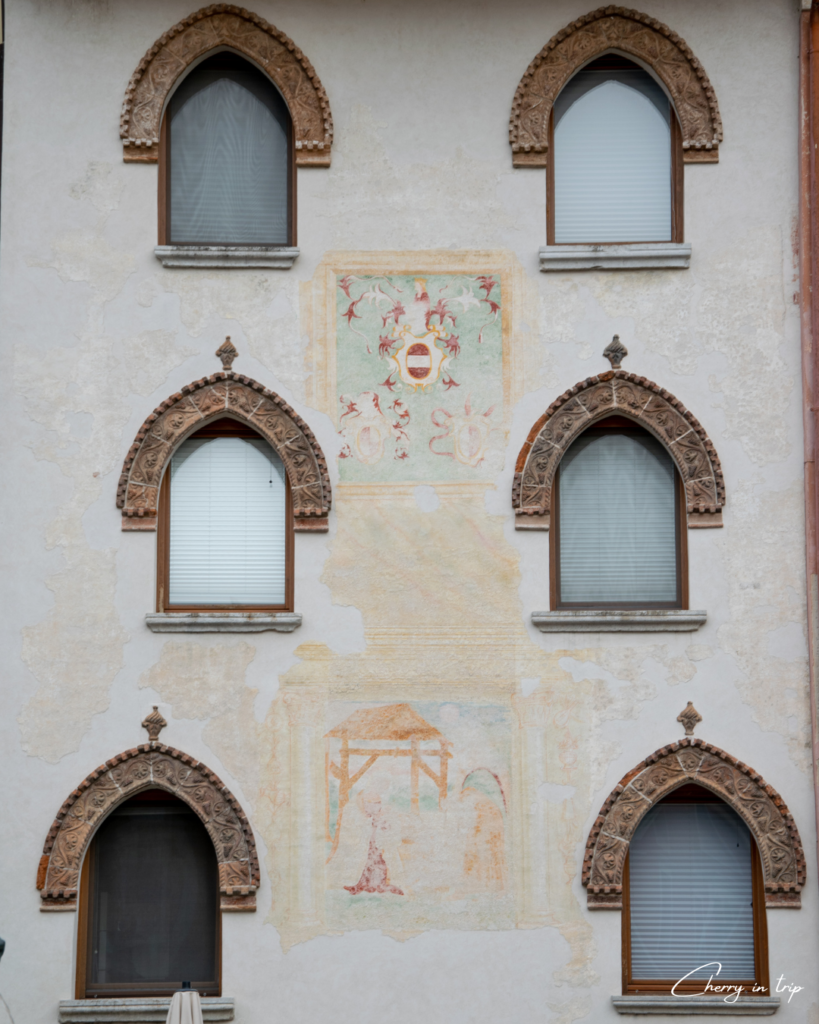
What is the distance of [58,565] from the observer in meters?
11.4

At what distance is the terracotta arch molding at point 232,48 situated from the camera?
38.5 feet

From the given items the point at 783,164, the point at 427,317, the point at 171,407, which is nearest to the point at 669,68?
the point at 783,164

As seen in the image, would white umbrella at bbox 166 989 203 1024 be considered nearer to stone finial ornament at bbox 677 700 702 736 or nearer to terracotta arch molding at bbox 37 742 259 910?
terracotta arch molding at bbox 37 742 259 910

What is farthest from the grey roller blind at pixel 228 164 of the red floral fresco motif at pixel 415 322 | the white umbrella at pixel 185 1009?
the white umbrella at pixel 185 1009

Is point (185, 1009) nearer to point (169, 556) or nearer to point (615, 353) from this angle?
point (169, 556)

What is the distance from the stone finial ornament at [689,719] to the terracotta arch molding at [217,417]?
3.32 m

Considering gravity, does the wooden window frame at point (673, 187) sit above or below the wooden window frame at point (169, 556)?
above

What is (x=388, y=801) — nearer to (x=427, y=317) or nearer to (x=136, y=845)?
(x=136, y=845)

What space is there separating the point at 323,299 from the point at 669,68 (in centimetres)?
362

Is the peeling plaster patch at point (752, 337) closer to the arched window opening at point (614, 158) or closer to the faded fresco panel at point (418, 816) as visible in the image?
the arched window opening at point (614, 158)

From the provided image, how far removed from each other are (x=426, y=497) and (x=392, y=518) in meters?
0.34

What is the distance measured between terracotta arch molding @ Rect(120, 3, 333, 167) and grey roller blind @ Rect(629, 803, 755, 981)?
20.9 feet

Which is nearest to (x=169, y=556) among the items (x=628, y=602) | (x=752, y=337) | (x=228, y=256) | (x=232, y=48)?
(x=228, y=256)

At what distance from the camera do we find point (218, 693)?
36.9 feet
